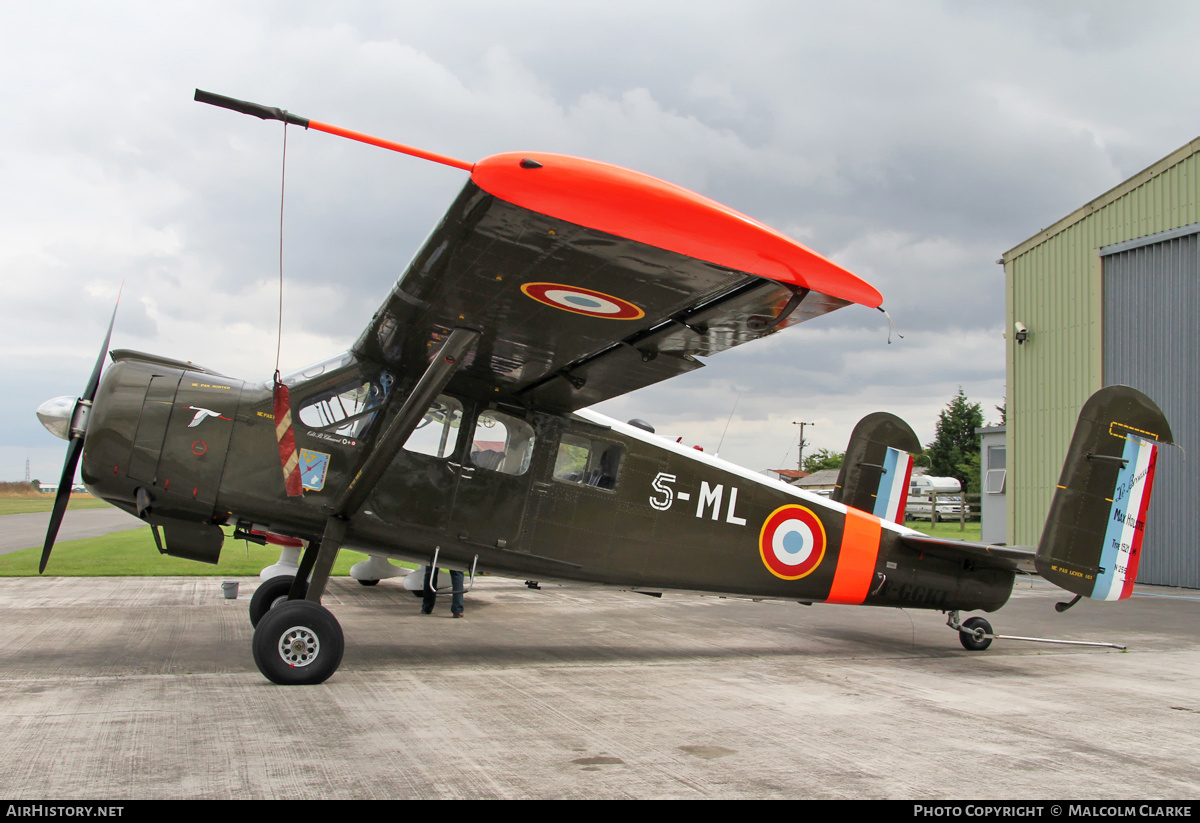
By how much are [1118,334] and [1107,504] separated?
11356mm

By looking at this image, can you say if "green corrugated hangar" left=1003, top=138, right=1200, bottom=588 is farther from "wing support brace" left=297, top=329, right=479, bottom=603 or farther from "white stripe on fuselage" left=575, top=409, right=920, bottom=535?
"wing support brace" left=297, top=329, right=479, bottom=603

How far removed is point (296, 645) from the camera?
5.85 metres

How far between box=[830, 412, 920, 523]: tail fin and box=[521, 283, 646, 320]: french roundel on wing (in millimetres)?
6077

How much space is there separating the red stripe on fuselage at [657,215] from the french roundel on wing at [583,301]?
0.94 metres

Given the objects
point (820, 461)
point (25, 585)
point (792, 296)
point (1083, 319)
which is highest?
point (820, 461)

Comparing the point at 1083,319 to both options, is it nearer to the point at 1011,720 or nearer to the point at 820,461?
the point at 1011,720

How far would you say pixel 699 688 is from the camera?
6.31m

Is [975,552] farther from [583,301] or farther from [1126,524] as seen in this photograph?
[583,301]

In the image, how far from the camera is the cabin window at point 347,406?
6648mm

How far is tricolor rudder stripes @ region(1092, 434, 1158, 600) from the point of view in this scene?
26.1 ft

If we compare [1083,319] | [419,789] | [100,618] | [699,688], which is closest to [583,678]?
[699,688]

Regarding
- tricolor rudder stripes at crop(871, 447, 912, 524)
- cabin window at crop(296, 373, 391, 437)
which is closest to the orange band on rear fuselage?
tricolor rudder stripes at crop(871, 447, 912, 524)

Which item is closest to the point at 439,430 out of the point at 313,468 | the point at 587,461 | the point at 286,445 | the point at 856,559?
the point at 313,468

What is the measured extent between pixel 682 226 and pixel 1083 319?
17.4 m
